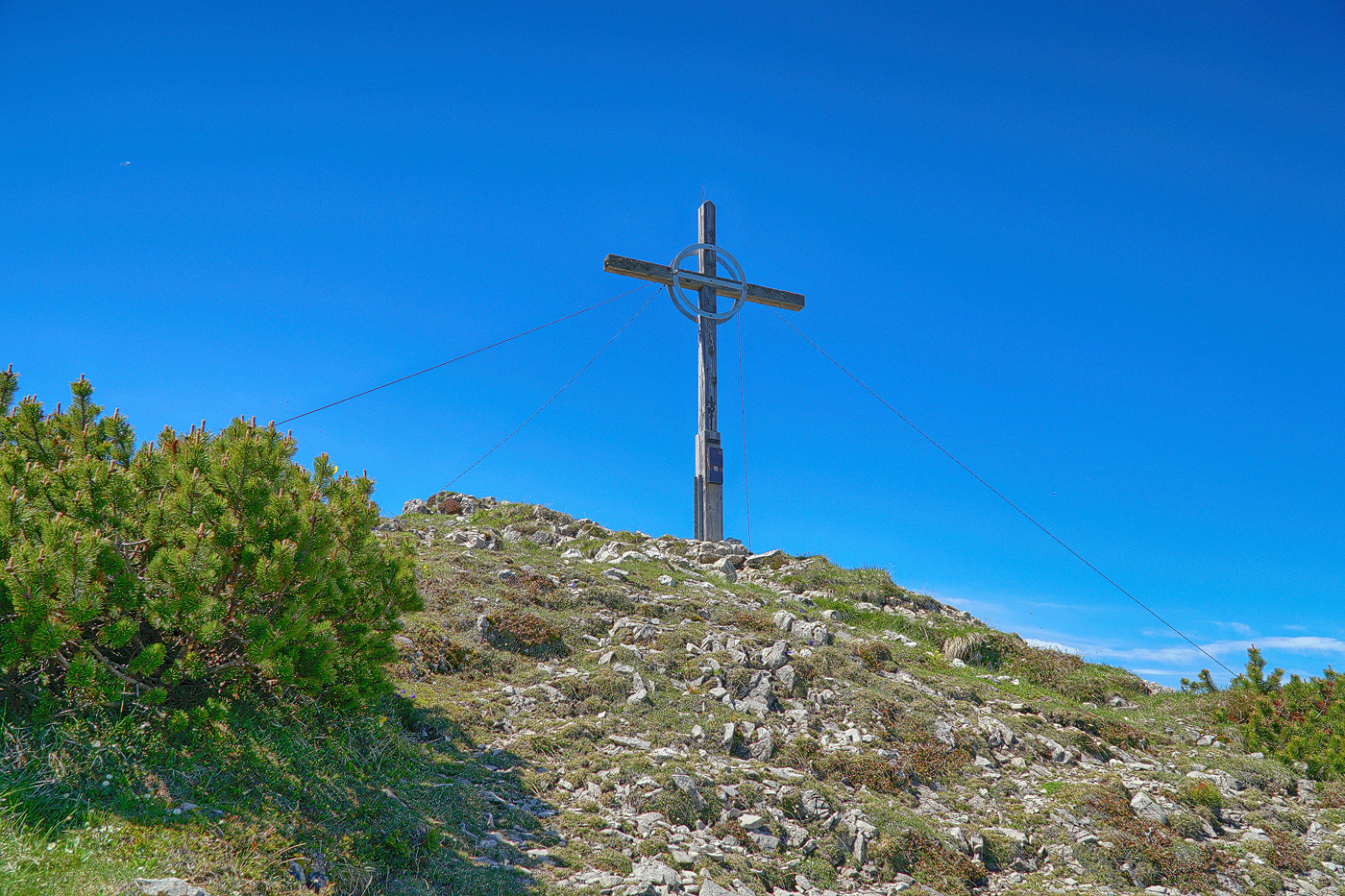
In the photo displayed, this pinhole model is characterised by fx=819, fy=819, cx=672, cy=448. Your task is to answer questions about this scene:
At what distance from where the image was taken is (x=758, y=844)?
7.57m

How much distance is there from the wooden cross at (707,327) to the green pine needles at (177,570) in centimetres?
1097

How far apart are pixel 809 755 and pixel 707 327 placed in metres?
11.7

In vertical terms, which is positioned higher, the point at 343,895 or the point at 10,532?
the point at 10,532

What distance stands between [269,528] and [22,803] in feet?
7.72

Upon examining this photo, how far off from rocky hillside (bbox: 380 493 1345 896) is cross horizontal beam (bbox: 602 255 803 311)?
A: 7194 mm

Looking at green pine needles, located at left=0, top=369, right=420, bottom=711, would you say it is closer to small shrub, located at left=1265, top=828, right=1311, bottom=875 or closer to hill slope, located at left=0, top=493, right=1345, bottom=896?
hill slope, located at left=0, top=493, right=1345, bottom=896

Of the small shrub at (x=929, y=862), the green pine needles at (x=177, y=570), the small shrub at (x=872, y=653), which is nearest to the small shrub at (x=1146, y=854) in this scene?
the small shrub at (x=929, y=862)

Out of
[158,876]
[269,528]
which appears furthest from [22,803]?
[269,528]

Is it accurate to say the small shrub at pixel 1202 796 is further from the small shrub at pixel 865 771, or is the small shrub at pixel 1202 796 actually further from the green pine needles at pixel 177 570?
the green pine needles at pixel 177 570

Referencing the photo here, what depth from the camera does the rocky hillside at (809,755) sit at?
7.55 m

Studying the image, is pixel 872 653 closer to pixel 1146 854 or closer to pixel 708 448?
pixel 1146 854

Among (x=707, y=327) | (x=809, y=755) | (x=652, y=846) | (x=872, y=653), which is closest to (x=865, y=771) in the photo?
(x=809, y=755)

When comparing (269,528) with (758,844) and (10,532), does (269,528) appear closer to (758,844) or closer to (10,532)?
(10,532)

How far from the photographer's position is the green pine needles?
227 inches
